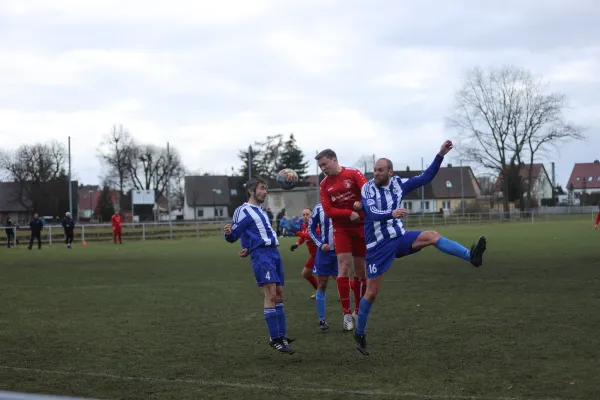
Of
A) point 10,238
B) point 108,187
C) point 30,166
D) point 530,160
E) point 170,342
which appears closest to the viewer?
point 170,342

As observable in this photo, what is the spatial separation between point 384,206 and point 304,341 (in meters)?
2.08

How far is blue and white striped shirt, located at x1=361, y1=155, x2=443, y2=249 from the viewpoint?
321 inches

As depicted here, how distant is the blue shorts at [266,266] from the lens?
8320 millimetres

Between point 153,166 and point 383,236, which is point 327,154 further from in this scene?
point 153,166

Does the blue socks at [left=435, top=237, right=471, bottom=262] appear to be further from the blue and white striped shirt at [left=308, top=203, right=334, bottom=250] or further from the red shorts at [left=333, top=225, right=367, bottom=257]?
the blue and white striped shirt at [left=308, top=203, right=334, bottom=250]

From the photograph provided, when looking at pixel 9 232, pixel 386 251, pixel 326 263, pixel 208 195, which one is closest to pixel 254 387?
pixel 386 251

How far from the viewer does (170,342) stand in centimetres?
924

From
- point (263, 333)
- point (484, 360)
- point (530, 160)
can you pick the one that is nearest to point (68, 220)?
point (263, 333)

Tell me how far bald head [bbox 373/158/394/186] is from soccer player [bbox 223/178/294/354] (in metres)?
1.26

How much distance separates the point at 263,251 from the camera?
8.42 metres

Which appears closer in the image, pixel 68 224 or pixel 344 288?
pixel 344 288

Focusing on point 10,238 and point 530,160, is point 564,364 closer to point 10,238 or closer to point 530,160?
point 10,238

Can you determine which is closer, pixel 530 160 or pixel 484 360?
pixel 484 360

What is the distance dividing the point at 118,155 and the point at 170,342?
3291 inches
